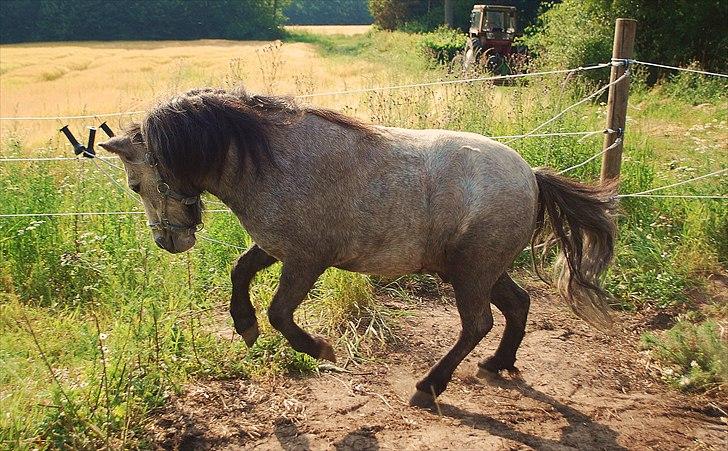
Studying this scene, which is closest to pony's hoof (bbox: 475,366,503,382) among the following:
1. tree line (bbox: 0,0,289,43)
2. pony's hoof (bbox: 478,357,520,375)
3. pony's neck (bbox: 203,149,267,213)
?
pony's hoof (bbox: 478,357,520,375)

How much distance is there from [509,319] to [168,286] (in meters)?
2.45

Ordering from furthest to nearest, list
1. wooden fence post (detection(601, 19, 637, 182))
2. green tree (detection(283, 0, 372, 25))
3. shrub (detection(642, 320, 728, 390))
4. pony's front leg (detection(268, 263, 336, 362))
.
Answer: green tree (detection(283, 0, 372, 25)) < wooden fence post (detection(601, 19, 637, 182)) < shrub (detection(642, 320, 728, 390)) < pony's front leg (detection(268, 263, 336, 362))

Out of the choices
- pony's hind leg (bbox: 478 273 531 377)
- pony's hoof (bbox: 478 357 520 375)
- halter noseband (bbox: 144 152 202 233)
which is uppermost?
halter noseband (bbox: 144 152 202 233)

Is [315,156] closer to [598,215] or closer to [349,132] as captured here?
[349,132]

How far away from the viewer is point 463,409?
156 inches

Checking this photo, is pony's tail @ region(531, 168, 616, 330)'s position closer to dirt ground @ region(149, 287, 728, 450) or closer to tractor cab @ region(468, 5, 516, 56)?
dirt ground @ region(149, 287, 728, 450)

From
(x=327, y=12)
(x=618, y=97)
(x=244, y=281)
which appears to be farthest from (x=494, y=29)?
(x=327, y=12)

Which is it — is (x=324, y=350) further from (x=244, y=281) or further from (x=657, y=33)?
(x=657, y=33)

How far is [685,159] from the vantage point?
771 cm

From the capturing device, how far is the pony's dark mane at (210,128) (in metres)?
3.44

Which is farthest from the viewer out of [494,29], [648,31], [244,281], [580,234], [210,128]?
[494,29]

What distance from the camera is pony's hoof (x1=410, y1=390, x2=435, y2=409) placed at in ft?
12.9

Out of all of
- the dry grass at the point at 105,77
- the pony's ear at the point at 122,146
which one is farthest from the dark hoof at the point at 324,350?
the dry grass at the point at 105,77

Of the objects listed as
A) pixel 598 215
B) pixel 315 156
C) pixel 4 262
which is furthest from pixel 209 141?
pixel 4 262
